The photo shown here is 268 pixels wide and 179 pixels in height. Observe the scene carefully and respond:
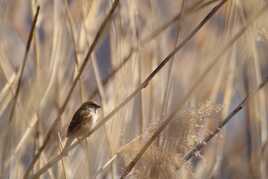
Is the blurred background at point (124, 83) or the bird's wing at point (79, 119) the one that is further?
the bird's wing at point (79, 119)

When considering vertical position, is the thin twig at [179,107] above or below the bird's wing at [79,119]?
below

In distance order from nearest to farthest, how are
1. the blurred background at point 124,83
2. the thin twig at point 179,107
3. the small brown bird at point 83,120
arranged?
1. the thin twig at point 179,107
2. the blurred background at point 124,83
3. the small brown bird at point 83,120

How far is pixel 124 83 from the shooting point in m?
1.88

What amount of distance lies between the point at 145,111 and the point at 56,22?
1.57ft

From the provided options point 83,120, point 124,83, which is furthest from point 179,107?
point 83,120

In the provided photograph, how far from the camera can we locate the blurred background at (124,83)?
174 cm

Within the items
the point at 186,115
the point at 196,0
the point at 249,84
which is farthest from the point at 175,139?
the point at 249,84

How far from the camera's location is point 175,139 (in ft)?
4.42

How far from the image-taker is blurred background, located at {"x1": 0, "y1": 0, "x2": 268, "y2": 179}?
1736 millimetres

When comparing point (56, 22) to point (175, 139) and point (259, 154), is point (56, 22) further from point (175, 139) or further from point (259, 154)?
point (259, 154)

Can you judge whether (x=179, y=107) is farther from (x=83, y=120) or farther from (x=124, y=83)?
(x=83, y=120)

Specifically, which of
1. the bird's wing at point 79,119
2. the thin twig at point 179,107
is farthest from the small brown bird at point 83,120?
the thin twig at point 179,107

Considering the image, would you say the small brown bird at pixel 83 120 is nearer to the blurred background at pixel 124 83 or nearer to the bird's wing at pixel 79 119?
the bird's wing at pixel 79 119

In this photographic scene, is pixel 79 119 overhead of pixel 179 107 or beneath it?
overhead
